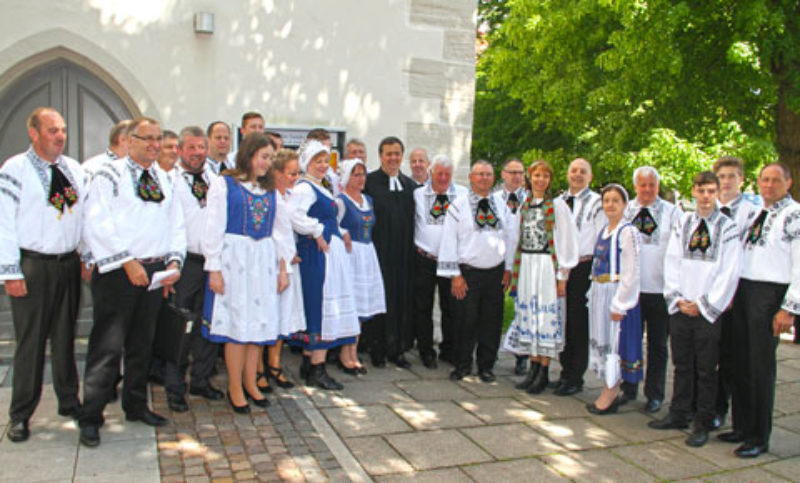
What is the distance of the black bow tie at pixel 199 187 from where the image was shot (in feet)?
16.3

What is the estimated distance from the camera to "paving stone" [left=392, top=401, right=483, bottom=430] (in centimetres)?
483

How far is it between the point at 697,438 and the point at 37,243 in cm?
443

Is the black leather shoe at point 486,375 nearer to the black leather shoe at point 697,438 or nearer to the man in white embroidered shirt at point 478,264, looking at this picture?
the man in white embroidered shirt at point 478,264

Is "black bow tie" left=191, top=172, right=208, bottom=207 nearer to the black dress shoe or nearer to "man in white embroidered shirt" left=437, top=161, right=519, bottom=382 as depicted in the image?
"man in white embroidered shirt" left=437, top=161, right=519, bottom=382

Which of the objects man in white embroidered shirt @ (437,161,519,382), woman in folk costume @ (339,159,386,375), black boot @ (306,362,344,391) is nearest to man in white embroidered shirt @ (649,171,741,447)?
man in white embroidered shirt @ (437,161,519,382)

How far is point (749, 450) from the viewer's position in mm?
4500

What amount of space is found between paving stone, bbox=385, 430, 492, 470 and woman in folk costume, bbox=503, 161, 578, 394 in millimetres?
1348

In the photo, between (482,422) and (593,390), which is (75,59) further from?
(593,390)

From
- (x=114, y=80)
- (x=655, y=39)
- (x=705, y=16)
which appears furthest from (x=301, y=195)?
(x=705, y=16)

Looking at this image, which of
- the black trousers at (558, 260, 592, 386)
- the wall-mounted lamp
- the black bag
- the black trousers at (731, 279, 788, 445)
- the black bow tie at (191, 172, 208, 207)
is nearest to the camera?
the black trousers at (731, 279, 788, 445)

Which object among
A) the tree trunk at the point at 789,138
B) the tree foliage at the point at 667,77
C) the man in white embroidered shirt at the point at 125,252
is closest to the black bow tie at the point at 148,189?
the man in white embroidered shirt at the point at 125,252

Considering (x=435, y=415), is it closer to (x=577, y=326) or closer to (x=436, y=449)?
(x=436, y=449)

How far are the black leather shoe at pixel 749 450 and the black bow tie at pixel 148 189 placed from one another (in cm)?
409

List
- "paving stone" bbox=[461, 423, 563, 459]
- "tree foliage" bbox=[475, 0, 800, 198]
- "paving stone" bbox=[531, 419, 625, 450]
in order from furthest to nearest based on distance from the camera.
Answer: "tree foliage" bbox=[475, 0, 800, 198], "paving stone" bbox=[531, 419, 625, 450], "paving stone" bbox=[461, 423, 563, 459]
